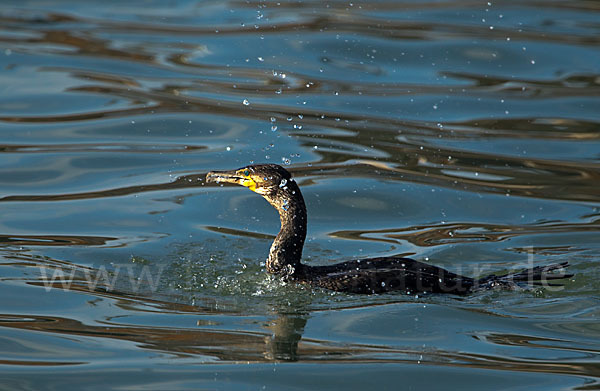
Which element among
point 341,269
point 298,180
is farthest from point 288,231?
point 298,180

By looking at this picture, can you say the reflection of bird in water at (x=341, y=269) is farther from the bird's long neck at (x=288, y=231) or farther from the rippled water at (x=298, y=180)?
the rippled water at (x=298, y=180)

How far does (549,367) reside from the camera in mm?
6328

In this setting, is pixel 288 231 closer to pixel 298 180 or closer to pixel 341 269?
Result: pixel 341 269

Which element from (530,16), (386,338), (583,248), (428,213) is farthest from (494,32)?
(386,338)

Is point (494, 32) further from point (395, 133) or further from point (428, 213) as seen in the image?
point (428, 213)

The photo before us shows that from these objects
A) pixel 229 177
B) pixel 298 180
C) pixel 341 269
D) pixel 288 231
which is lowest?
pixel 298 180

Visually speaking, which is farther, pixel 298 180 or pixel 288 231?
pixel 298 180

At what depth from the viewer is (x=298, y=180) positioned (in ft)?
35.5

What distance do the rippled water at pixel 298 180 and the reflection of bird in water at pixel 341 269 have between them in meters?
0.11

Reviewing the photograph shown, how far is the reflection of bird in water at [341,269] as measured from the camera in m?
7.46

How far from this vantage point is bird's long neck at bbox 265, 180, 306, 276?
304 inches

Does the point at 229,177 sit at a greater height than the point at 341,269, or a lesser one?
greater

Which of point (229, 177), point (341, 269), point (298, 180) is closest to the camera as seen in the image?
point (341, 269)

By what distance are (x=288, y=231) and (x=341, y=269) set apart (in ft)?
1.62
